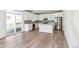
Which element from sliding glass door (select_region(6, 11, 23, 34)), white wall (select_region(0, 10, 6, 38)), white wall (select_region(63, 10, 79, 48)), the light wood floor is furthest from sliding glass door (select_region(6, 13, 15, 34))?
white wall (select_region(63, 10, 79, 48))

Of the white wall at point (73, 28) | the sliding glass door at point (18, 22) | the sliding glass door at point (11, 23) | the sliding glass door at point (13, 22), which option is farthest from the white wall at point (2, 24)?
the white wall at point (73, 28)

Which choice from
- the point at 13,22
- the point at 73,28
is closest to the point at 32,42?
the point at 73,28

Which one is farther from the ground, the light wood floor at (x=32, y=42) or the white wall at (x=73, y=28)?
the white wall at (x=73, y=28)

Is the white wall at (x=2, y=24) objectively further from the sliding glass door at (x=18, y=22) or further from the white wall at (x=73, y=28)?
the white wall at (x=73, y=28)

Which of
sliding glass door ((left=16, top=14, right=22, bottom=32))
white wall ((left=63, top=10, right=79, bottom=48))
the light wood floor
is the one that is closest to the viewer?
white wall ((left=63, top=10, right=79, bottom=48))

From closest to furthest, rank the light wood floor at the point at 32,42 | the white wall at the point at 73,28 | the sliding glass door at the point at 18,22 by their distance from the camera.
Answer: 1. the white wall at the point at 73,28
2. the light wood floor at the point at 32,42
3. the sliding glass door at the point at 18,22

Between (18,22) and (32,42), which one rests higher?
(18,22)

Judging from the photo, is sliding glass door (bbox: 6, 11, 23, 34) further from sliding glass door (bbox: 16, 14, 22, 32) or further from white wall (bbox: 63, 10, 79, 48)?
white wall (bbox: 63, 10, 79, 48)

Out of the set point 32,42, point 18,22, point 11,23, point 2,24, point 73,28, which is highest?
point 18,22

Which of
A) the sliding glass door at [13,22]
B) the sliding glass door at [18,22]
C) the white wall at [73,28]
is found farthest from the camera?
the sliding glass door at [18,22]

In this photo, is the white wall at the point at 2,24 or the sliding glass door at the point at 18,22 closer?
the white wall at the point at 2,24

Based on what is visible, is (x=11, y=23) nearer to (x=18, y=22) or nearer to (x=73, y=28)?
(x=18, y=22)
